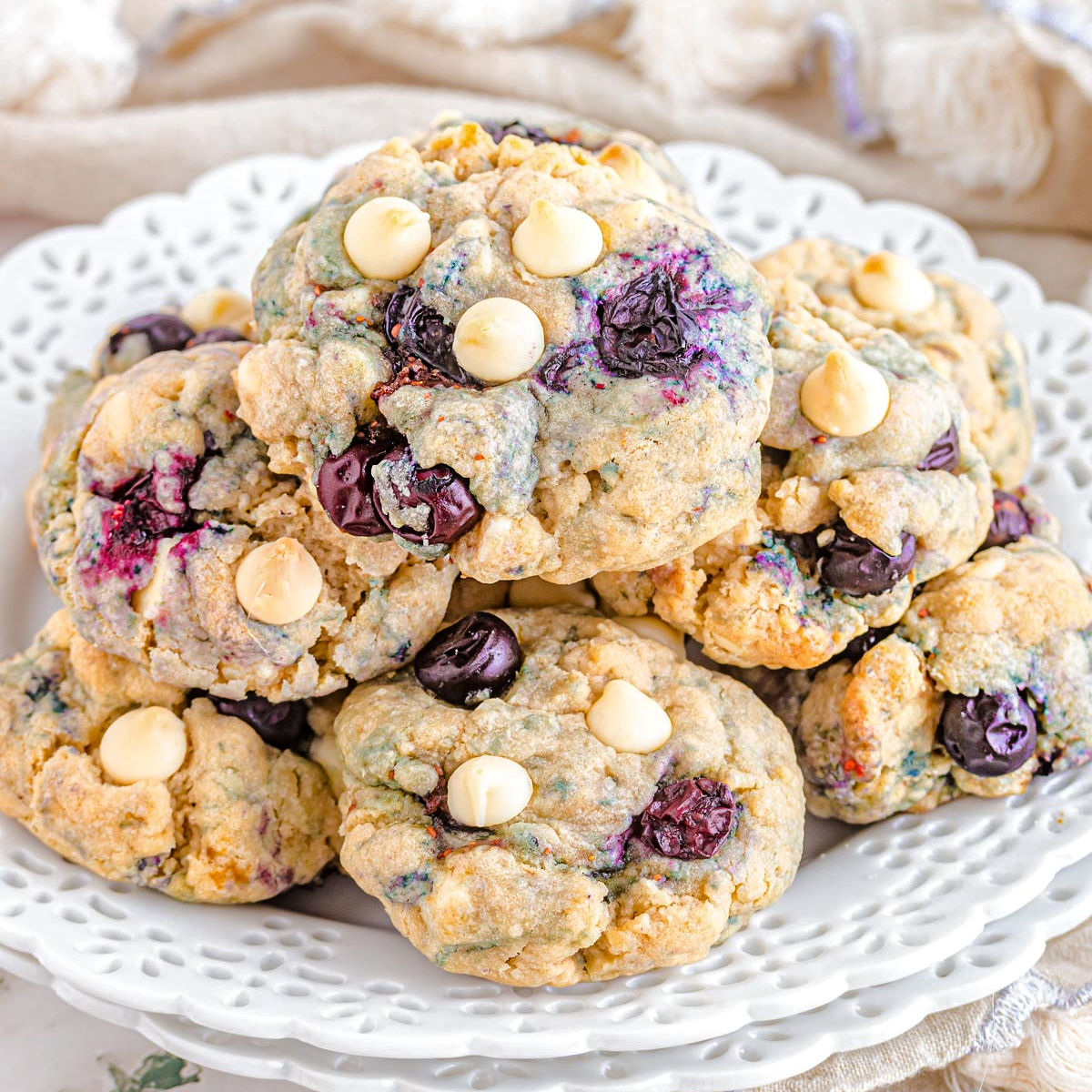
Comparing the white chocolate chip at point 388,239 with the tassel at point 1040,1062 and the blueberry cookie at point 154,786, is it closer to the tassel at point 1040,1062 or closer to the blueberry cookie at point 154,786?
the blueberry cookie at point 154,786

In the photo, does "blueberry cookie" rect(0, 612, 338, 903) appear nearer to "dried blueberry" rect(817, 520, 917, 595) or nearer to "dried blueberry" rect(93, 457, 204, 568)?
"dried blueberry" rect(93, 457, 204, 568)

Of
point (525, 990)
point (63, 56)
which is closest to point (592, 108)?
point (63, 56)

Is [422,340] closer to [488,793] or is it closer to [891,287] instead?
[488,793]

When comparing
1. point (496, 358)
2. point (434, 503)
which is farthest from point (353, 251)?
point (434, 503)

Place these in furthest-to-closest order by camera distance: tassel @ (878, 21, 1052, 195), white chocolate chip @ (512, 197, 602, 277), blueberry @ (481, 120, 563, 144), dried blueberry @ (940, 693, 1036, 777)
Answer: tassel @ (878, 21, 1052, 195) < blueberry @ (481, 120, 563, 144) < dried blueberry @ (940, 693, 1036, 777) < white chocolate chip @ (512, 197, 602, 277)

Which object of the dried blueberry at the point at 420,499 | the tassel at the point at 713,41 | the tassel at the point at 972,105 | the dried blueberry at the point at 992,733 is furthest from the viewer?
the tassel at the point at 713,41

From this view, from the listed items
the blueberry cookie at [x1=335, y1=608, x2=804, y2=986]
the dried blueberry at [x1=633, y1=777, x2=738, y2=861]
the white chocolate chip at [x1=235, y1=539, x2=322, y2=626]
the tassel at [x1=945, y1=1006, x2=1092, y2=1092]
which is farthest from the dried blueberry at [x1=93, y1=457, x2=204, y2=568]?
the tassel at [x1=945, y1=1006, x2=1092, y2=1092]

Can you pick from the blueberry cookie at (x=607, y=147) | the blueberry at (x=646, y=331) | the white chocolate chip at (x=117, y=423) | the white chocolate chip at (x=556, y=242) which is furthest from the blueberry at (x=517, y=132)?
the white chocolate chip at (x=117, y=423)
